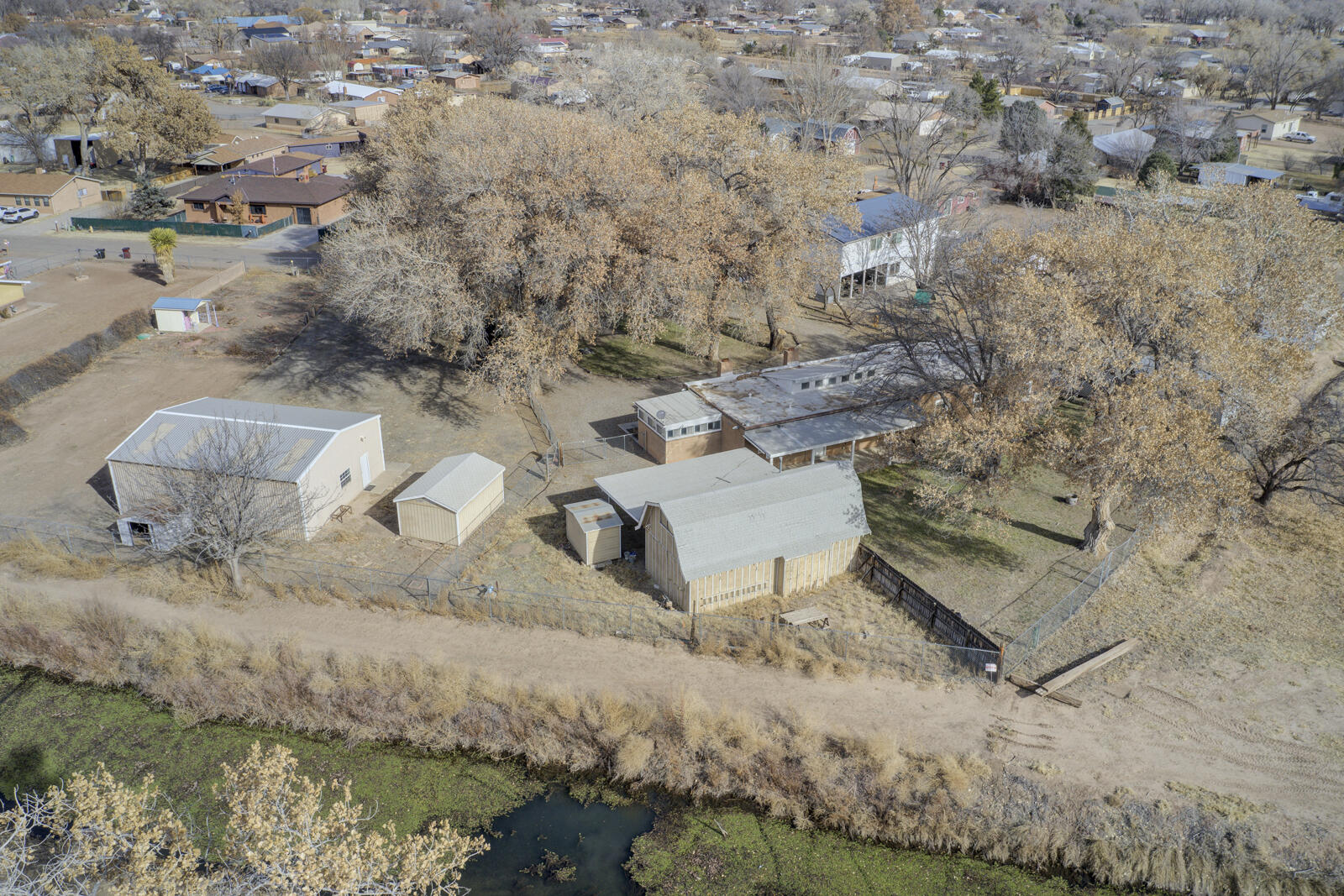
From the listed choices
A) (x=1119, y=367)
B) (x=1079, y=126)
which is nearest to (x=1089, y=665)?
(x=1119, y=367)

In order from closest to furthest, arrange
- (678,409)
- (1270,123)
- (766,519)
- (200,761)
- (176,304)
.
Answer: (200,761), (766,519), (678,409), (176,304), (1270,123)

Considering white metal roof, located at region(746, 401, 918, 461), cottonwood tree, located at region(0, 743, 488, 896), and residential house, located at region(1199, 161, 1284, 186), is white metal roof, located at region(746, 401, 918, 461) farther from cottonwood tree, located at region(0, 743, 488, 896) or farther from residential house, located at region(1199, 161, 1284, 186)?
residential house, located at region(1199, 161, 1284, 186)

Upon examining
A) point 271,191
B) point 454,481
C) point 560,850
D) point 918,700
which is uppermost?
point 271,191

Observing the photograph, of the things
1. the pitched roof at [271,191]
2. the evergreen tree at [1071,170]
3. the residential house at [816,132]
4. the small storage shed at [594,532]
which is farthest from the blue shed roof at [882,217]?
the pitched roof at [271,191]

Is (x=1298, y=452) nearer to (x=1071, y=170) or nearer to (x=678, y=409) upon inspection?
(x=678, y=409)

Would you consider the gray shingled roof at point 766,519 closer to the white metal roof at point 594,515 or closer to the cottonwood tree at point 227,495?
the white metal roof at point 594,515

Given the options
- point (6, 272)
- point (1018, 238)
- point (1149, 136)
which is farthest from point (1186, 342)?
point (1149, 136)
